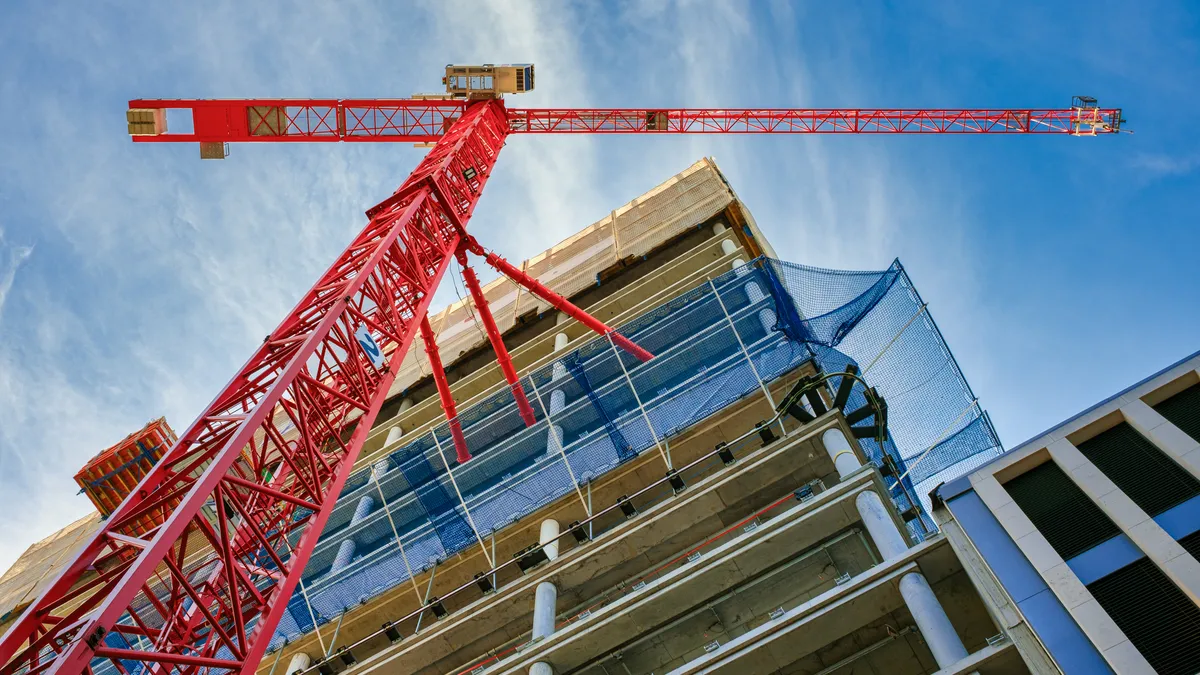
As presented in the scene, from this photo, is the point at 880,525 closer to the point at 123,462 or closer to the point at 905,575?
the point at 905,575

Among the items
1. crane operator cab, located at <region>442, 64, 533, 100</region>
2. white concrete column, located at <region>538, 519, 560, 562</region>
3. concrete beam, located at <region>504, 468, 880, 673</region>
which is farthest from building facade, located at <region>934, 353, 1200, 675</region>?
crane operator cab, located at <region>442, 64, 533, 100</region>

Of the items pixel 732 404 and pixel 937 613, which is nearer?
pixel 937 613

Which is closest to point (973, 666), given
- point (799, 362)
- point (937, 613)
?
point (937, 613)

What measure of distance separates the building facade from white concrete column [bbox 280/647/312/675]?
14733 mm

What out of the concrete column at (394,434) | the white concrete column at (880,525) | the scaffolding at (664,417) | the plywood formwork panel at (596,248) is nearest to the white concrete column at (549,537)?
the scaffolding at (664,417)

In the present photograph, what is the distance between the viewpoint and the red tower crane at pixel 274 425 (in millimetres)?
13086

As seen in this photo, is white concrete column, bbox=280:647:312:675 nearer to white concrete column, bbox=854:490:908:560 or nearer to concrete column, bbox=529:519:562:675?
concrete column, bbox=529:519:562:675

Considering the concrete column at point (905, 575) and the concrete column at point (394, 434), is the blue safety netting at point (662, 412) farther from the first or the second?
the concrete column at point (394, 434)

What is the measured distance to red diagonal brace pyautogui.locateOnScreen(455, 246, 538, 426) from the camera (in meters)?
25.0

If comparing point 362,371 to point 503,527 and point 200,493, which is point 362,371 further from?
point 200,493

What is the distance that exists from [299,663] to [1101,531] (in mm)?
17027

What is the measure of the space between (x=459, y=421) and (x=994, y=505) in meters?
15.6

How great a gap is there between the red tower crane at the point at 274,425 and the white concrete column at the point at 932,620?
959 centimetres

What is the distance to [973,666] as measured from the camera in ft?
36.2
